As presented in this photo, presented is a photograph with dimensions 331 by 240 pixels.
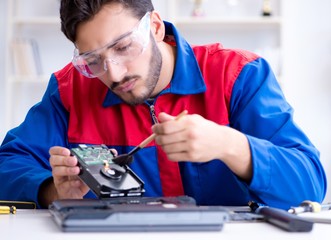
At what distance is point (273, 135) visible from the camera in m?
1.59

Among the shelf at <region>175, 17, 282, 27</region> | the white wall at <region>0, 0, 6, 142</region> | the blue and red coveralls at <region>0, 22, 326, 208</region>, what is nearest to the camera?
the blue and red coveralls at <region>0, 22, 326, 208</region>

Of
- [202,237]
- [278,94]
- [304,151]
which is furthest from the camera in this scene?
[278,94]

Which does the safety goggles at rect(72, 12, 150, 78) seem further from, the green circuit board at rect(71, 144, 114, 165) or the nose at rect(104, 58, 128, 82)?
the green circuit board at rect(71, 144, 114, 165)

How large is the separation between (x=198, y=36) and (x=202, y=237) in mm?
3411

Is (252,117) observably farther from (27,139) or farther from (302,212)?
(27,139)

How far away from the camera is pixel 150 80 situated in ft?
5.53

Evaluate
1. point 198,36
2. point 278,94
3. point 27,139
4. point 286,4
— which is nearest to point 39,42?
point 198,36

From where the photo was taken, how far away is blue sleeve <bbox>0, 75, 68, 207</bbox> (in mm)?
1606

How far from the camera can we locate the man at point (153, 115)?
1461 millimetres

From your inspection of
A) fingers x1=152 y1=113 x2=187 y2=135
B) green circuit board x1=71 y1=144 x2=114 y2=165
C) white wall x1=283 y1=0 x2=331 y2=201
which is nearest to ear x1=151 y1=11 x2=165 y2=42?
green circuit board x1=71 y1=144 x2=114 y2=165

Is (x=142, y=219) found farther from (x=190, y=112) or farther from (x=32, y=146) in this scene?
(x=32, y=146)

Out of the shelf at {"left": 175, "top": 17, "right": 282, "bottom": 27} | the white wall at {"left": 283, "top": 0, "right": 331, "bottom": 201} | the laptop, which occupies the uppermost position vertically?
the laptop

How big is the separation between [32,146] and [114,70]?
397mm

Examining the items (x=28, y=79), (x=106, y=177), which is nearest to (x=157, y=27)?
(x=106, y=177)
